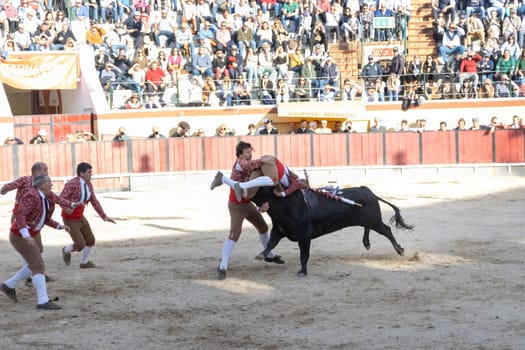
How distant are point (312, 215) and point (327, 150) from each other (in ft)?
43.0

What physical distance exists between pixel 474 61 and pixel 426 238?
43.0 ft

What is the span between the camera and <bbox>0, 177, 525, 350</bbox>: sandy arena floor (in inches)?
319

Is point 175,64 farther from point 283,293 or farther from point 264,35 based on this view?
point 283,293

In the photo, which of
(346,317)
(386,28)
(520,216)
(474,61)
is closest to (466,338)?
(346,317)

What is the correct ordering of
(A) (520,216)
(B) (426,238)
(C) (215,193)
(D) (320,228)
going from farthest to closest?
(C) (215,193) → (A) (520,216) → (B) (426,238) → (D) (320,228)

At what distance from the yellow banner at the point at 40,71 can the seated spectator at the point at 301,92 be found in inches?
222

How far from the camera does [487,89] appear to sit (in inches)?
1001

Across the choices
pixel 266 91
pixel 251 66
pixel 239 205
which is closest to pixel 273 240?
pixel 239 205

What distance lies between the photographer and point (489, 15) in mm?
27531

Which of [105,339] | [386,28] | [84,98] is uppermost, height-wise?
[386,28]

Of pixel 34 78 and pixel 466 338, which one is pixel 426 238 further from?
pixel 34 78

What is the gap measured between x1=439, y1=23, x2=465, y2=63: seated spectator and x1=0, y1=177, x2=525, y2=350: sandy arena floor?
1184 centimetres

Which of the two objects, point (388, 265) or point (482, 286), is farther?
point (388, 265)

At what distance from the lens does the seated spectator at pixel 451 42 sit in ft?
87.8
